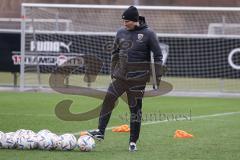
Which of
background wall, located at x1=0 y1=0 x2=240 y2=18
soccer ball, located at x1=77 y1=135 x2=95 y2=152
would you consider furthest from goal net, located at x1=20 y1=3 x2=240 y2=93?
soccer ball, located at x1=77 y1=135 x2=95 y2=152

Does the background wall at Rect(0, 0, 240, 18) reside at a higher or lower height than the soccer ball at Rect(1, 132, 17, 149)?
lower

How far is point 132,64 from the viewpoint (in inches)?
410

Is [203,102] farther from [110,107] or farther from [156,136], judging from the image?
[110,107]

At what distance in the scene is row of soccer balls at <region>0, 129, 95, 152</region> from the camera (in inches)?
392

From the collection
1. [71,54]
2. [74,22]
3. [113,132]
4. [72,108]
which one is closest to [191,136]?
[113,132]

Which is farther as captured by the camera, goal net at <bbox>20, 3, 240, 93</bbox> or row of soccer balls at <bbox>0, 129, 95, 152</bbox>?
goal net at <bbox>20, 3, 240, 93</bbox>

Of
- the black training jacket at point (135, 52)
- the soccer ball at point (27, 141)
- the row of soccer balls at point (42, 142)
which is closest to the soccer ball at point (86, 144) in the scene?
the row of soccer balls at point (42, 142)

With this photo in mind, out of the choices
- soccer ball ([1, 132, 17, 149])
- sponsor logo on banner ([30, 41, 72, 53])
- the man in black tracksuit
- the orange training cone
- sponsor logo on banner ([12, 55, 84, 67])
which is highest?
the man in black tracksuit

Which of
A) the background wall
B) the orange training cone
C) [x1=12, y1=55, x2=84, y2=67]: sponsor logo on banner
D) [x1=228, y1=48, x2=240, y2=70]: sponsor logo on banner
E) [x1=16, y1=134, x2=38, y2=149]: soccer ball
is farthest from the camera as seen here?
the background wall

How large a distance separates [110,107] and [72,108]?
23.7 feet

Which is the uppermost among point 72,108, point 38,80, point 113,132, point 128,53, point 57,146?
point 128,53

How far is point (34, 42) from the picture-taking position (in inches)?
953

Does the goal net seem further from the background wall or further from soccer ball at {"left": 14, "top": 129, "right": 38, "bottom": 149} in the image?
soccer ball at {"left": 14, "top": 129, "right": 38, "bottom": 149}

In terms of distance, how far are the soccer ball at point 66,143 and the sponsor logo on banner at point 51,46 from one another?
14249 mm
